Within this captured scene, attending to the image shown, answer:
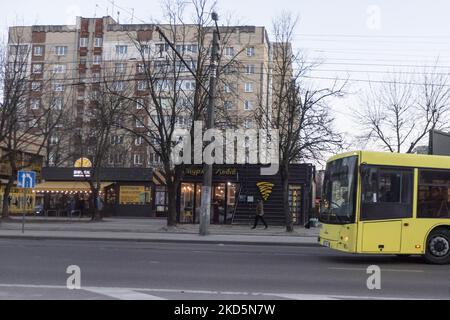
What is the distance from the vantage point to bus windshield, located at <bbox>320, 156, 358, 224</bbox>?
1393cm

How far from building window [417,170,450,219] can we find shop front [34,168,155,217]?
28.5 metres

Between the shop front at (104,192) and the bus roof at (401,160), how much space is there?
92.6 ft

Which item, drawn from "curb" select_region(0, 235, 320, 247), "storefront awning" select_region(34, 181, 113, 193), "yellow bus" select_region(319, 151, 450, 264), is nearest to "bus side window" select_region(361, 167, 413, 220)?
"yellow bus" select_region(319, 151, 450, 264)

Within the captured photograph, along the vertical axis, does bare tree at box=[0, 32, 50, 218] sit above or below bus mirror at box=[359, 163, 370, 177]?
above

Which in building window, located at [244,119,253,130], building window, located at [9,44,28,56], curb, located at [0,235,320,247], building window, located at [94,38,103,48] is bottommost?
curb, located at [0,235,320,247]

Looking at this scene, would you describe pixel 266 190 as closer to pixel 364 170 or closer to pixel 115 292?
pixel 364 170

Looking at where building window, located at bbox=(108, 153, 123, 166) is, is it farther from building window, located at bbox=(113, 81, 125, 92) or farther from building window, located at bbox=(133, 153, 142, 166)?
building window, located at bbox=(113, 81, 125, 92)

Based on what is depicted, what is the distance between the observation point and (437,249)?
14.3m

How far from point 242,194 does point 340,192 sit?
671 inches

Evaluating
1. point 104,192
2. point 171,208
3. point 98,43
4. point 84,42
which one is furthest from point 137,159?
point 171,208

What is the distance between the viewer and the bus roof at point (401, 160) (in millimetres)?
14016

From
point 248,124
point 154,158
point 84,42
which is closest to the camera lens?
point 248,124
